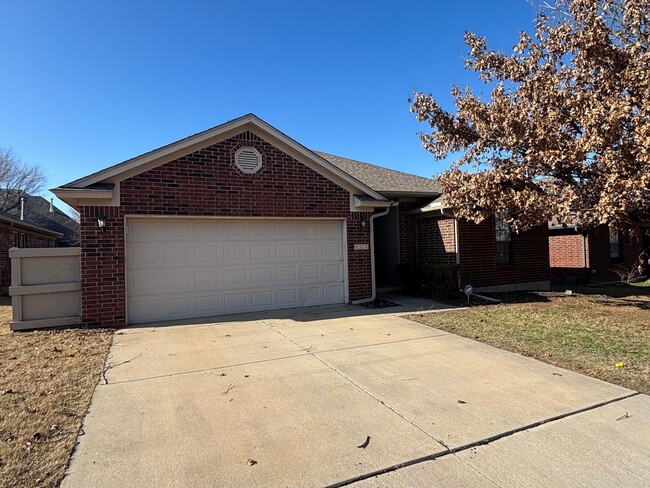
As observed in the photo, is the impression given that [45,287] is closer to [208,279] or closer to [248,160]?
[208,279]

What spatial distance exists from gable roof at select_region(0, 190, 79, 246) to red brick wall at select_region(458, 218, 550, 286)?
1308 inches

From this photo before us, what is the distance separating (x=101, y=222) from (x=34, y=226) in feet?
53.5

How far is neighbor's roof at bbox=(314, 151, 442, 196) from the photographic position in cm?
1217

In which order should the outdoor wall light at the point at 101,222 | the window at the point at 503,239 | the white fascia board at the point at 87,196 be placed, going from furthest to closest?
1. the window at the point at 503,239
2. the outdoor wall light at the point at 101,222
3. the white fascia board at the point at 87,196

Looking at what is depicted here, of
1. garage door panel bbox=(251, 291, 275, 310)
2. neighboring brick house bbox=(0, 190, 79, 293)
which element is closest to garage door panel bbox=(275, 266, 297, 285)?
garage door panel bbox=(251, 291, 275, 310)

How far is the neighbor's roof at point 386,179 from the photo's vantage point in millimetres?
12167

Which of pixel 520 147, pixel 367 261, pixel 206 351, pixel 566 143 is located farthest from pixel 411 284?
pixel 206 351

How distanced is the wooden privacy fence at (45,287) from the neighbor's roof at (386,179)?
25.3 feet

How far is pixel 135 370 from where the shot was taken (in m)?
5.10

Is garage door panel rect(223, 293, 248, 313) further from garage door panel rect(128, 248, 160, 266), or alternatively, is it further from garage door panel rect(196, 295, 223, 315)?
garage door panel rect(128, 248, 160, 266)

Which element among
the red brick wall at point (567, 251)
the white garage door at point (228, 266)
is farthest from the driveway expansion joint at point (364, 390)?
the red brick wall at point (567, 251)

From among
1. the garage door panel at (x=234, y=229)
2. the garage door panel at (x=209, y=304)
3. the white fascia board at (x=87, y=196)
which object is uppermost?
the white fascia board at (x=87, y=196)

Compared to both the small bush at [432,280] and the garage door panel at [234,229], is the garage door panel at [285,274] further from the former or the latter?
the small bush at [432,280]

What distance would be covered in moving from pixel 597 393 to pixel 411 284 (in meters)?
7.76
